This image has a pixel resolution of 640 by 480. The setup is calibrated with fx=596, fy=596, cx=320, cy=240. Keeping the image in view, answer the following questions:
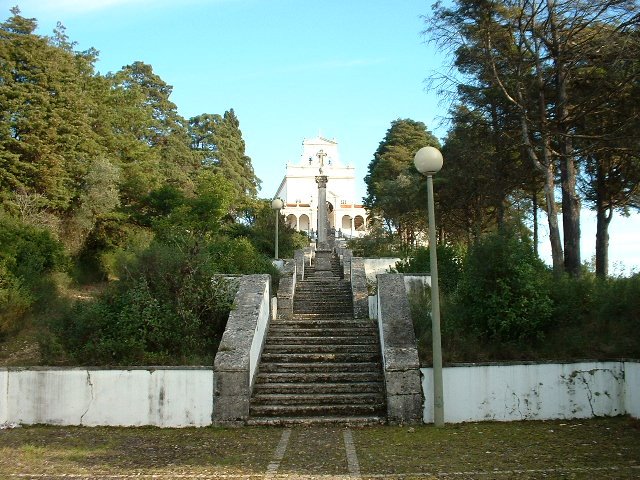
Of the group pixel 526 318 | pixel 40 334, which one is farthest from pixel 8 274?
pixel 526 318

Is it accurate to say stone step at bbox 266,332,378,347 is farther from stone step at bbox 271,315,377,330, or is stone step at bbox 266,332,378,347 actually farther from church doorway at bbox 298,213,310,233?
church doorway at bbox 298,213,310,233

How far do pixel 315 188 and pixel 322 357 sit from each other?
63.0 meters

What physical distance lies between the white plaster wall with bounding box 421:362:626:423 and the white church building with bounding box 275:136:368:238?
57518 millimetres

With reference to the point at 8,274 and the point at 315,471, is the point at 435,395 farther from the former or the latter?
the point at 8,274

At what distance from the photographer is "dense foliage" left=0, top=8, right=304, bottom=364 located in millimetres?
10242

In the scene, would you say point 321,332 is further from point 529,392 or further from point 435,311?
point 529,392

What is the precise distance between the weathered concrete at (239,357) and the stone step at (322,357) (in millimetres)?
339

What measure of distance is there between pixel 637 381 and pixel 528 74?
10.9m

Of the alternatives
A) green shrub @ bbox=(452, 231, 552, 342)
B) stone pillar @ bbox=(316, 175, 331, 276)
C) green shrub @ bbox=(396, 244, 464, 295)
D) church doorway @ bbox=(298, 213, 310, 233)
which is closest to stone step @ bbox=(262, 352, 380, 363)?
green shrub @ bbox=(452, 231, 552, 342)

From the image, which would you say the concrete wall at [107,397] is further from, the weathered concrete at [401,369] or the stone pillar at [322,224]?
the stone pillar at [322,224]

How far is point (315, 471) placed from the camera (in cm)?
661

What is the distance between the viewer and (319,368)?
1062 cm

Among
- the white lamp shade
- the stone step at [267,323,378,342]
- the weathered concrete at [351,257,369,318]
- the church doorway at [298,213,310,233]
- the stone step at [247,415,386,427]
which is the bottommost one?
the stone step at [247,415,386,427]

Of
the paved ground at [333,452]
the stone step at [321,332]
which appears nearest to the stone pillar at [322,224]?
the stone step at [321,332]
